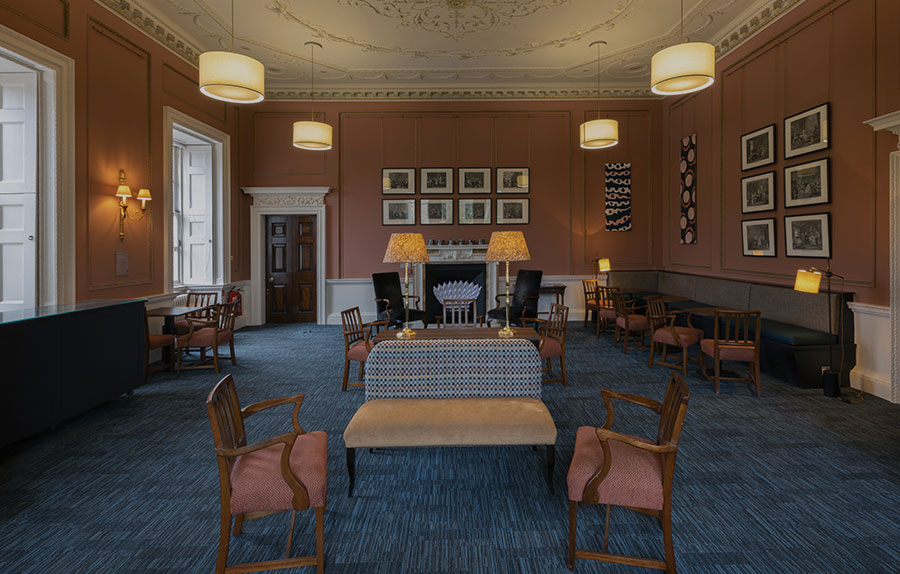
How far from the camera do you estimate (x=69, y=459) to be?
3.37 meters

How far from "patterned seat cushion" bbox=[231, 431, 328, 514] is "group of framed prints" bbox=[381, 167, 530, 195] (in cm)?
755

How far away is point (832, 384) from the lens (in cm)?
469

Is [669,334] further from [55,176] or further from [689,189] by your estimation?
[55,176]

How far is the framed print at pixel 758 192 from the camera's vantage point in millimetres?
6223

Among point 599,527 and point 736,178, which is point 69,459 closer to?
point 599,527

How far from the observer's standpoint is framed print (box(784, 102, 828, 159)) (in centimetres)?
532

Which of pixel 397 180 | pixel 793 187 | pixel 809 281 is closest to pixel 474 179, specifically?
pixel 397 180

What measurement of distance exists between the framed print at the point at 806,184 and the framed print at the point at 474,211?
4860 mm

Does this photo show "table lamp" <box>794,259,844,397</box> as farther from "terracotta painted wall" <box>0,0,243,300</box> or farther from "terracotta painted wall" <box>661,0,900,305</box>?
"terracotta painted wall" <box>0,0,243,300</box>

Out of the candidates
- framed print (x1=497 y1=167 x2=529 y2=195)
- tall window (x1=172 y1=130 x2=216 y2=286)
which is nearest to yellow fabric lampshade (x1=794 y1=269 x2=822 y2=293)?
framed print (x1=497 y1=167 x2=529 y2=195)

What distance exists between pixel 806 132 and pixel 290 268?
848 cm

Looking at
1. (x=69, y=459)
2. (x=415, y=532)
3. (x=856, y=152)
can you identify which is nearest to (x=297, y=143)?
(x=69, y=459)

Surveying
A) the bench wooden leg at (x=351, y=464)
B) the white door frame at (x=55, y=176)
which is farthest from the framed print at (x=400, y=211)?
the bench wooden leg at (x=351, y=464)

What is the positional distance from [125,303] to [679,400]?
4.82 meters
